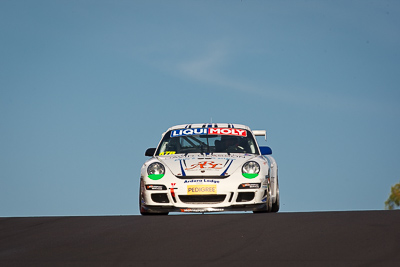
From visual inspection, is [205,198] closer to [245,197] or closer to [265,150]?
[245,197]

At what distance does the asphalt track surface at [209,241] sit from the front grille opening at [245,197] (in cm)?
185

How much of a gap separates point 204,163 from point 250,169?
27.3 inches

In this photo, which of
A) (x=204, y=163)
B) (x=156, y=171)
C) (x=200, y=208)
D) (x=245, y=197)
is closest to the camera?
(x=200, y=208)

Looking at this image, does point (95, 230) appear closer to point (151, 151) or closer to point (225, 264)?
point (225, 264)

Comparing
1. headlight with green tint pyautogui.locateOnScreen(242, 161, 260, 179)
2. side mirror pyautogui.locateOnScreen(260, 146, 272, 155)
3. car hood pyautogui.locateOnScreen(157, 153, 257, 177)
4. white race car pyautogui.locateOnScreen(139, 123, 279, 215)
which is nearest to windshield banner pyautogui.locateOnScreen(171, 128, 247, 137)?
side mirror pyautogui.locateOnScreen(260, 146, 272, 155)

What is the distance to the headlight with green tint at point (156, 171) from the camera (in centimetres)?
1135

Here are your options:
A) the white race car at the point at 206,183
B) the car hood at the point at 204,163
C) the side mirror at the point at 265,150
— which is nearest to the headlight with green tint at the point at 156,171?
the white race car at the point at 206,183

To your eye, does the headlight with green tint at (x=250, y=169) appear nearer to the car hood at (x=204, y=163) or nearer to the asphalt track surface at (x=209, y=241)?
the car hood at (x=204, y=163)

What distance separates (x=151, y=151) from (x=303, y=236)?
19.4 feet

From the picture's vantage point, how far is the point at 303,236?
23.6ft

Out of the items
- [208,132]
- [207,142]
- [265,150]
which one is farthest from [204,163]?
[265,150]

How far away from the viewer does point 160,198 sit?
37.0 feet

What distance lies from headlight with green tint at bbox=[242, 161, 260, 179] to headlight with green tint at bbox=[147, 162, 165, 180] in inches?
47.4

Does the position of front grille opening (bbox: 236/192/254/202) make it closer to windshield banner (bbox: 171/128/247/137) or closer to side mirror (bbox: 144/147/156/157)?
windshield banner (bbox: 171/128/247/137)
